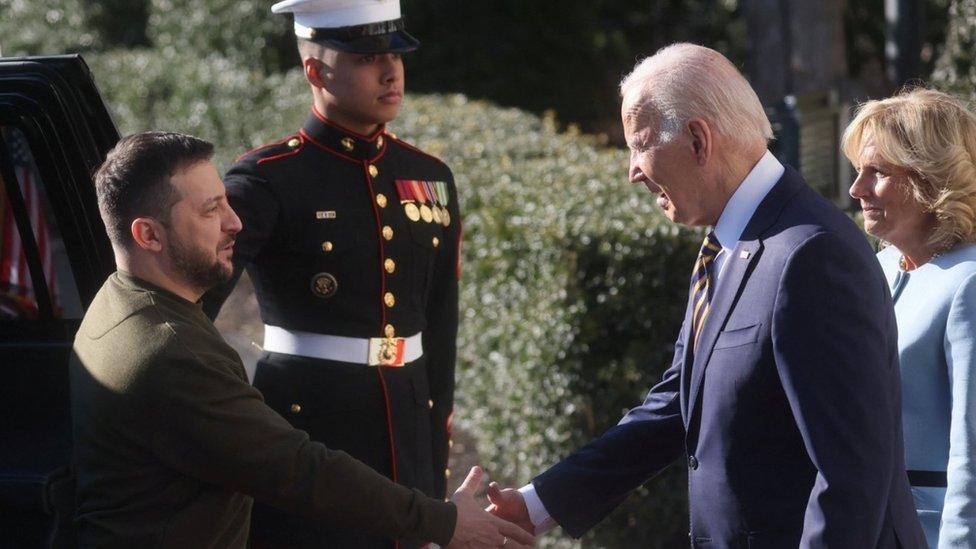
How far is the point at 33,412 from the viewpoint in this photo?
119 inches

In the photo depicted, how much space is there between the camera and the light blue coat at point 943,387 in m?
2.75

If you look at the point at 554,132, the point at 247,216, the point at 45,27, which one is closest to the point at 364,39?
the point at 247,216

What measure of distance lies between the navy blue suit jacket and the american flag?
192 cm

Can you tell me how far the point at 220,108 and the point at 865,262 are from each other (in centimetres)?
1052

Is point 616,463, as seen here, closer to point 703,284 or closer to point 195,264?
point 703,284

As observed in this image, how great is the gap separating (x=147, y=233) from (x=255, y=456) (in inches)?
18.4

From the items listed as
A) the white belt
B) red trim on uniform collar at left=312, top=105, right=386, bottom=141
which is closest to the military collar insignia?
red trim on uniform collar at left=312, top=105, right=386, bottom=141

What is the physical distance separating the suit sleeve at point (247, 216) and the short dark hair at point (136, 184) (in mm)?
834

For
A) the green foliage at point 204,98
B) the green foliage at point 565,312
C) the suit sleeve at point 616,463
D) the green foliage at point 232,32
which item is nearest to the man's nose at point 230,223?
the suit sleeve at point 616,463

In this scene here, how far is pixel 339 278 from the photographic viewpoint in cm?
355

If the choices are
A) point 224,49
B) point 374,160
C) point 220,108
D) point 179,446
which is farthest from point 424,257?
point 224,49

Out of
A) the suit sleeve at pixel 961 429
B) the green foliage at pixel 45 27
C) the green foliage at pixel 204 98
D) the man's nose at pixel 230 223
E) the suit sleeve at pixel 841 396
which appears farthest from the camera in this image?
the green foliage at pixel 45 27

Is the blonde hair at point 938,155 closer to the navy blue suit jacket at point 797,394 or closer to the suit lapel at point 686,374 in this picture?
the navy blue suit jacket at point 797,394

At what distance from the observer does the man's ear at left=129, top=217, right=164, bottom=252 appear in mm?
2514
